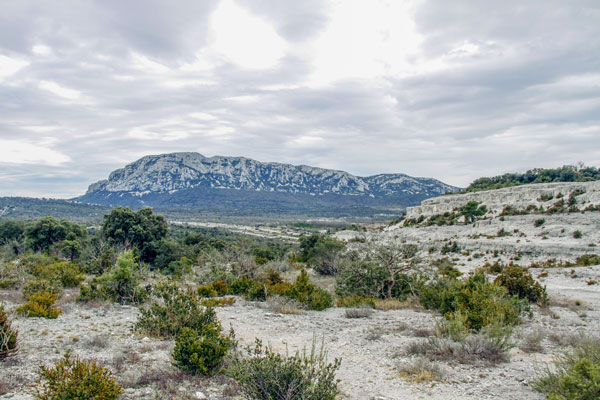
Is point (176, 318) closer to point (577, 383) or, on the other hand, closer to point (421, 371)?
point (421, 371)

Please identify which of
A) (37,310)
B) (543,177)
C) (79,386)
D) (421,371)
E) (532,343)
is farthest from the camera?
(543,177)

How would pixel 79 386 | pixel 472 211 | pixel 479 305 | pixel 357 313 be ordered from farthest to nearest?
pixel 472 211 < pixel 357 313 < pixel 479 305 < pixel 79 386

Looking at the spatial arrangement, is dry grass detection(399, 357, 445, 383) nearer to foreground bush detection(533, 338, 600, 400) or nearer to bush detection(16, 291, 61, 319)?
foreground bush detection(533, 338, 600, 400)

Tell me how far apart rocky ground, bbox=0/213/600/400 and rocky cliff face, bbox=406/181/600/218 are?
32786mm

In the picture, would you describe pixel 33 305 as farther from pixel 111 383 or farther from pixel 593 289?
pixel 593 289

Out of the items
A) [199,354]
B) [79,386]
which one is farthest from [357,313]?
[79,386]

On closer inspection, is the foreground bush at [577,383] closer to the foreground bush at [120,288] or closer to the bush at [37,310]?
the bush at [37,310]

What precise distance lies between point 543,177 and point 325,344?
76344 millimetres

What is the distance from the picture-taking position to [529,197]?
157ft

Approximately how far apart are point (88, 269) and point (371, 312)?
21167 millimetres

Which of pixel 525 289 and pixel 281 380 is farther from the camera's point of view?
pixel 525 289

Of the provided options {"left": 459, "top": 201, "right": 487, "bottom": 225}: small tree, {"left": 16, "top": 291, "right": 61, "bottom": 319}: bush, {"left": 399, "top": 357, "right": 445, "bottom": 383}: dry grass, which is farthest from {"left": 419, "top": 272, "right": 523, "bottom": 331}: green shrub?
{"left": 459, "top": 201, "right": 487, "bottom": 225}: small tree

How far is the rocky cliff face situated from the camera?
4027 cm

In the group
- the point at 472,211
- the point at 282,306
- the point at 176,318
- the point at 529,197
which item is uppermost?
the point at 529,197
